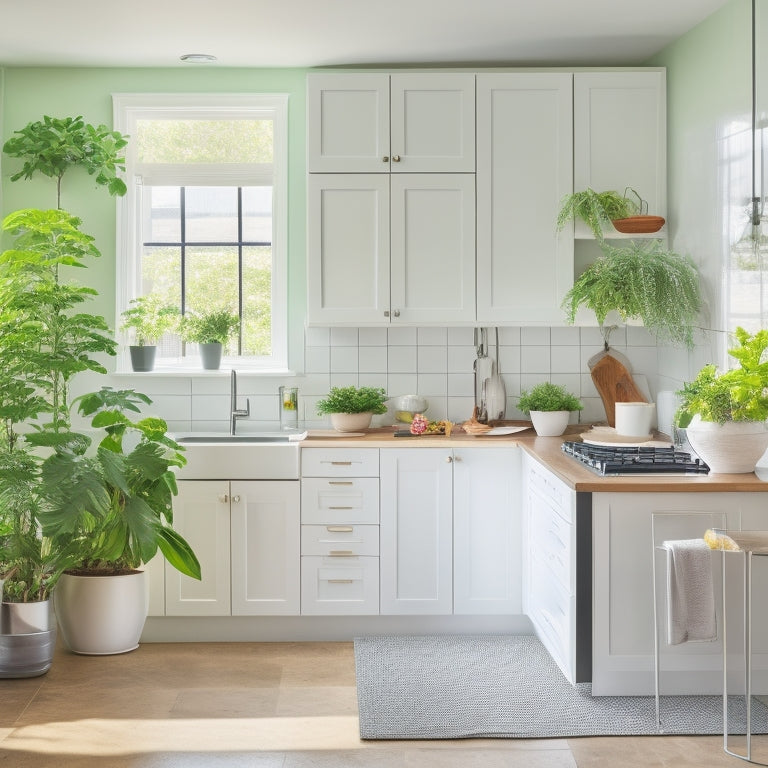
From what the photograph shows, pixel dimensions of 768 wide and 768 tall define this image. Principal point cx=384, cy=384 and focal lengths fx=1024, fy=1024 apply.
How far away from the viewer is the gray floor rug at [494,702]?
3.44 meters

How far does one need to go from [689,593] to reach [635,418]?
3.80 feet

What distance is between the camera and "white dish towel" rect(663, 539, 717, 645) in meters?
3.22

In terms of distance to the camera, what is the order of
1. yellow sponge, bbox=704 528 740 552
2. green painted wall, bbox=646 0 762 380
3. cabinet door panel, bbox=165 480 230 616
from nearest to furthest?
yellow sponge, bbox=704 528 740 552
green painted wall, bbox=646 0 762 380
cabinet door panel, bbox=165 480 230 616

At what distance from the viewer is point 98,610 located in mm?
4203

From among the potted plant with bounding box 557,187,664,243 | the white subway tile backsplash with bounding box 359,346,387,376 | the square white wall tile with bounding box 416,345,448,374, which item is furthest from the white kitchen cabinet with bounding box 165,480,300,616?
the potted plant with bounding box 557,187,664,243

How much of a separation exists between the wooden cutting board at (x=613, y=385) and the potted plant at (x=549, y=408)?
203 mm

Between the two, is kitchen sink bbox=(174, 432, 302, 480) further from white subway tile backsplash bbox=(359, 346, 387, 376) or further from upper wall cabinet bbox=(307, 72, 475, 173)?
upper wall cabinet bbox=(307, 72, 475, 173)

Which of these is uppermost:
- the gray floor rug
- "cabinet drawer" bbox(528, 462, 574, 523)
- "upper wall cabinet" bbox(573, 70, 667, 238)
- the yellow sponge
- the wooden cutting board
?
"upper wall cabinet" bbox(573, 70, 667, 238)

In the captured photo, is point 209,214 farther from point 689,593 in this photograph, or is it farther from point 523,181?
point 689,593

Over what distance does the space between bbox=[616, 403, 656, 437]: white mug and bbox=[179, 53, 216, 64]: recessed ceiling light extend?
2.44 m

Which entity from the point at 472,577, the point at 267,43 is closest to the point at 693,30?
the point at 267,43

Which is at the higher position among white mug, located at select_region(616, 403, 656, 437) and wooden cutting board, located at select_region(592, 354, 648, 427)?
wooden cutting board, located at select_region(592, 354, 648, 427)

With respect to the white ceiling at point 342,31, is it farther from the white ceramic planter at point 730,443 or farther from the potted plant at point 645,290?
the white ceramic planter at point 730,443

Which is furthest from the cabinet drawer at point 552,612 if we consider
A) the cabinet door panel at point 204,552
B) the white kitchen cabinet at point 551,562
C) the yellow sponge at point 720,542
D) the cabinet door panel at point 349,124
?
the cabinet door panel at point 349,124
